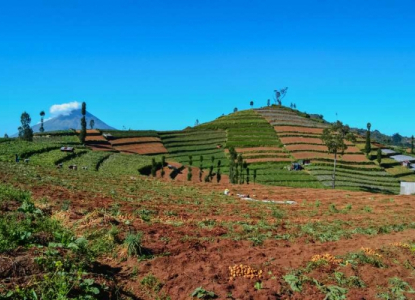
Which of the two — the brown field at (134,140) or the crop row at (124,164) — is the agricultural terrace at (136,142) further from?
the crop row at (124,164)

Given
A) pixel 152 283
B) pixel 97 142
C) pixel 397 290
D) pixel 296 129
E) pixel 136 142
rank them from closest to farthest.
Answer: pixel 152 283, pixel 397 290, pixel 97 142, pixel 136 142, pixel 296 129

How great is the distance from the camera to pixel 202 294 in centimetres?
876

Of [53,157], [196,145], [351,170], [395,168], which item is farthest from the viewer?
[196,145]

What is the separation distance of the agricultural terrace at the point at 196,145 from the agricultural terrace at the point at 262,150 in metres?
Result: 4.52

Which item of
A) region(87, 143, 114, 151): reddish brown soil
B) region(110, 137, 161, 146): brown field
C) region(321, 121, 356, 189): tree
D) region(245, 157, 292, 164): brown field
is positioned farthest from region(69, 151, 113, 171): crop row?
region(321, 121, 356, 189): tree

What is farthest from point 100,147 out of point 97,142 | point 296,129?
point 296,129

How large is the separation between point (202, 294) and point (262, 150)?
96127 mm

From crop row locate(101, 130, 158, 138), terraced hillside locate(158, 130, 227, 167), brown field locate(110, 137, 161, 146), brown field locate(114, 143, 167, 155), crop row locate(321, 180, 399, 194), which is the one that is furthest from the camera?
crop row locate(101, 130, 158, 138)

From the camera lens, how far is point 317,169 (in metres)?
88.9

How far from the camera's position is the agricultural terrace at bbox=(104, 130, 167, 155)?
105375mm

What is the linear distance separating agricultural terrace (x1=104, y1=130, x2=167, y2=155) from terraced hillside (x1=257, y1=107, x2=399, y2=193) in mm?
41530

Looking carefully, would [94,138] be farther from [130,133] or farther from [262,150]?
[262,150]

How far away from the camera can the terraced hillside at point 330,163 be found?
80812 mm

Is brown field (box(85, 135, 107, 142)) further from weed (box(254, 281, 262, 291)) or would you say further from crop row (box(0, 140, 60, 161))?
weed (box(254, 281, 262, 291))
